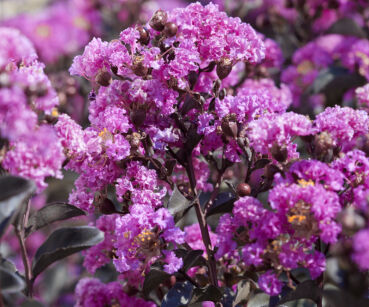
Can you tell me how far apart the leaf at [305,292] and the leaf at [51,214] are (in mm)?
452

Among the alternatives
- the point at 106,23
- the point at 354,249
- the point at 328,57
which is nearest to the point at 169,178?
the point at 354,249

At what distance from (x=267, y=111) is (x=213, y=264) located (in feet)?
1.19

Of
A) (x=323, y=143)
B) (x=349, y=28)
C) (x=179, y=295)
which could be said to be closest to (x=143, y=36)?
(x=323, y=143)

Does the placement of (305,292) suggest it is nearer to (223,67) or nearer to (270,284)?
(270,284)

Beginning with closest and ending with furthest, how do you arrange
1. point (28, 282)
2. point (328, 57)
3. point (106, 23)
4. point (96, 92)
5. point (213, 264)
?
point (28, 282)
point (213, 264)
point (96, 92)
point (328, 57)
point (106, 23)

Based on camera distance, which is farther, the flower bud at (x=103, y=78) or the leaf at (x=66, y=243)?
the flower bud at (x=103, y=78)

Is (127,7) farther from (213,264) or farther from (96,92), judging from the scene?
(213,264)

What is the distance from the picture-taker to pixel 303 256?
1018 mm

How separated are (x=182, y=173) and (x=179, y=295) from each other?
1.12ft

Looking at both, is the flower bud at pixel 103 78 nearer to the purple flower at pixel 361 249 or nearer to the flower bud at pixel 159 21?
the flower bud at pixel 159 21

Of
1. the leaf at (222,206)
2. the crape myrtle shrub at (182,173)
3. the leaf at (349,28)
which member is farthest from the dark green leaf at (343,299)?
the leaf at (349,28)

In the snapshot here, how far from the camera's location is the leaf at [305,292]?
41.6 inches

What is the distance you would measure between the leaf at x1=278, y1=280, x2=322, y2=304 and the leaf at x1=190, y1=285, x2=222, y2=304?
16 cm

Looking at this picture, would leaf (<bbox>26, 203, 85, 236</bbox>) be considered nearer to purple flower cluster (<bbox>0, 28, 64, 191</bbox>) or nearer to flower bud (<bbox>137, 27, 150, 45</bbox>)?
purple flower cluster (<bbox>0, 28, 64, 191</bbox>)
